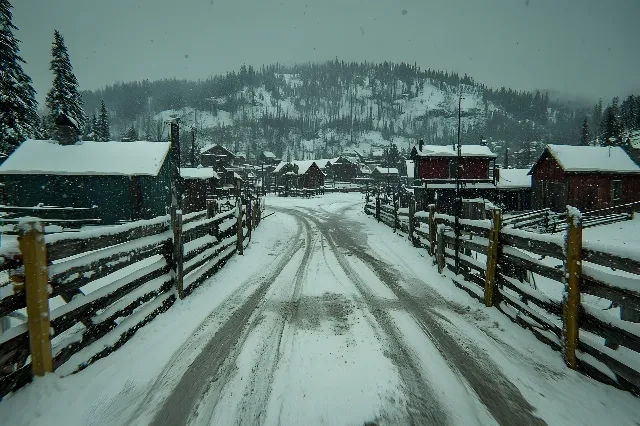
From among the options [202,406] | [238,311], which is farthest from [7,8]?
[202,406]

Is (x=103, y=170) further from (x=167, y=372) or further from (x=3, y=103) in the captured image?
(x=167, y=372)

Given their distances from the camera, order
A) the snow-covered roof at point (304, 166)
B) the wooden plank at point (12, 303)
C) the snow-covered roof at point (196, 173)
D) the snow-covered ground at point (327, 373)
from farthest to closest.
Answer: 1. the snow-covered roof at point (304, 166)
2. the snow-covered roof at point (196, 173)
3. the snow-covered ground at point (327, 373)
4. the wooden plank at point (12, 303)

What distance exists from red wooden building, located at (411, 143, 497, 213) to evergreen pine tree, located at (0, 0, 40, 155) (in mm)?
36969

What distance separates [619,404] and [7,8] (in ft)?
137

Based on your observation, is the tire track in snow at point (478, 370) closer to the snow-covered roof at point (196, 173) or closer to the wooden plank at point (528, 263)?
the wooden plank at point (528, 263)

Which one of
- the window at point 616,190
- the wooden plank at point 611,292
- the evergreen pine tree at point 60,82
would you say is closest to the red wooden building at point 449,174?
the window at point 616,190

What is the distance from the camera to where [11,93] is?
25.3 metres

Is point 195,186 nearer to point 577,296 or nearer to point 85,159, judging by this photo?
point 85,159

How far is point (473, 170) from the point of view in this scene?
32.6 metres

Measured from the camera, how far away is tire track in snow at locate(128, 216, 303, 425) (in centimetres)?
292

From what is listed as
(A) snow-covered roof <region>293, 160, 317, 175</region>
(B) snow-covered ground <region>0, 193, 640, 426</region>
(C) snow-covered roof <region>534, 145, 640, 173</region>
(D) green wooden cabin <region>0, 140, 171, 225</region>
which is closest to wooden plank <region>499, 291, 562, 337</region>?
(B) snow-covered ground <region>0, 193, 640, 426</region>

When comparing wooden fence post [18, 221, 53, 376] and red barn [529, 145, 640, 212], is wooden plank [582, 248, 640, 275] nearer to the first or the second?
wooden fence post [18, 221, 53, 376]

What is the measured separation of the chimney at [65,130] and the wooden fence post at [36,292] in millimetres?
27033

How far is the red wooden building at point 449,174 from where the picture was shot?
3203cm
